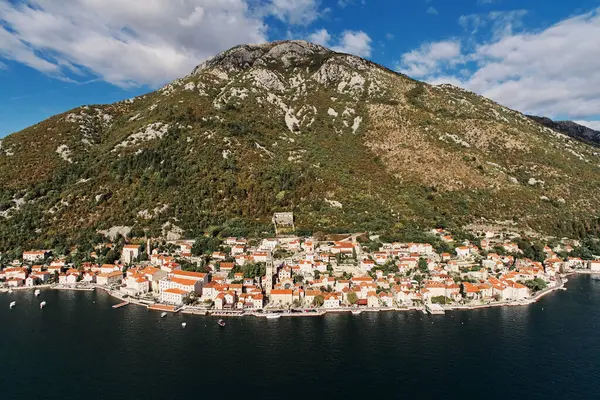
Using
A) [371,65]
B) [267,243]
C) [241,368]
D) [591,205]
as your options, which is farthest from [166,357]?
[371,65]

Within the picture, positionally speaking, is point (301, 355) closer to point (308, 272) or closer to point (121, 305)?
point (308, 272)

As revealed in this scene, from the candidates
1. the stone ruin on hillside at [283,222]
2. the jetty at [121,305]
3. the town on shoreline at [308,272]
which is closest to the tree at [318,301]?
the town on shoreline at [308,272]

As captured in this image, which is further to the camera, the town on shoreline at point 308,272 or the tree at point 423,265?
the tree at point 423,265

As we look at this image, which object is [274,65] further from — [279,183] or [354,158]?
[279,183]

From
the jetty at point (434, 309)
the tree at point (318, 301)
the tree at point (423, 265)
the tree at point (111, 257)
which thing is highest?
the tree at point (111, 257)

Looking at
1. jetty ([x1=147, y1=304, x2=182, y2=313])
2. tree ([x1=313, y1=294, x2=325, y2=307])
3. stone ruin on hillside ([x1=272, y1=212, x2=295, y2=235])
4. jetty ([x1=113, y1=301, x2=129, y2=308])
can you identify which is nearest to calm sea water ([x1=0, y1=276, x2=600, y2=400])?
jetty ([x1=113, y1=301, x2=129, y2=308])

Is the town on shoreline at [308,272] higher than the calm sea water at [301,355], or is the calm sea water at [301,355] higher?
the town on shoreline at [308,272]

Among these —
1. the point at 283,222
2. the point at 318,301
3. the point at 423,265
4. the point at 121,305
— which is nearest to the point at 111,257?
the point at 121,305

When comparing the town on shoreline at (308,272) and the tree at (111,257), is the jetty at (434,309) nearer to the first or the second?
the town on shoreline at (308,272)
